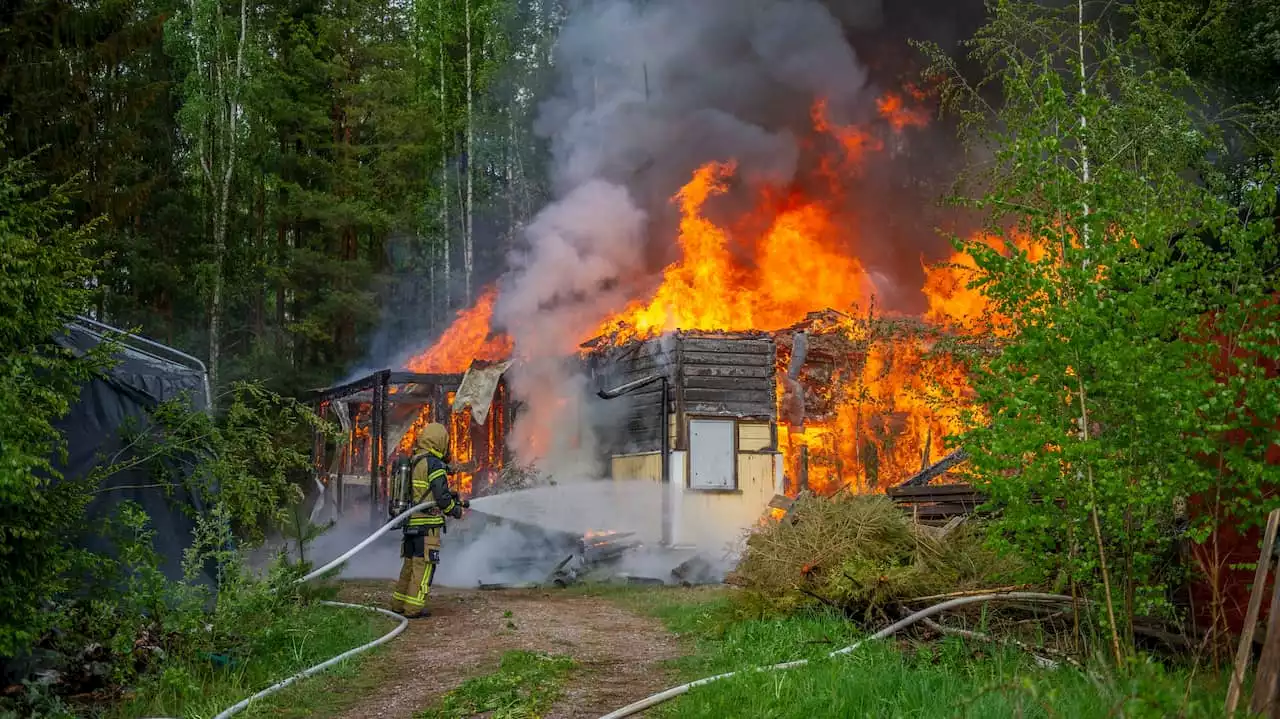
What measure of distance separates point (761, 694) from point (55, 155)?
1663 centimetres

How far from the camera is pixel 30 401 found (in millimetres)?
5750

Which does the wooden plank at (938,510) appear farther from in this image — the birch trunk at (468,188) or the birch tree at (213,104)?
the birch tree at (213,104)

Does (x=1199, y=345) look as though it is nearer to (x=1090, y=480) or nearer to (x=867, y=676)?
(x=1090, y=480)

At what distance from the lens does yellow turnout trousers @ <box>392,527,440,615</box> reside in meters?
10.6

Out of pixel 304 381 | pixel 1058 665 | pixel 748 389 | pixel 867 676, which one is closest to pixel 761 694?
pixel 867 676

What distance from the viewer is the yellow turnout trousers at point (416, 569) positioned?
34.7ft

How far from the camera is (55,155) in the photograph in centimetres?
1739

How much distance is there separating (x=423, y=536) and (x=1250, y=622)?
26.6 ft

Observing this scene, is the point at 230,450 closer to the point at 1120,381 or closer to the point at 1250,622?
the point at 1120,381

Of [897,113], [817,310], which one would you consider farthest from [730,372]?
[897,113]

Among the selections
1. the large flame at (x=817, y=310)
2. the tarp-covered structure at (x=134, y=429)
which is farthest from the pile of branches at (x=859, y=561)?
the large flame at (x=817, y=310)

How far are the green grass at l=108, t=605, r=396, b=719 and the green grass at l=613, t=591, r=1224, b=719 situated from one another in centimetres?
241

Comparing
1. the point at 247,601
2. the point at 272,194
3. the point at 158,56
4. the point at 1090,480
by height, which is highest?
the point at 158,56

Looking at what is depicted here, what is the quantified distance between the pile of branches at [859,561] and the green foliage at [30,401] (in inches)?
212
